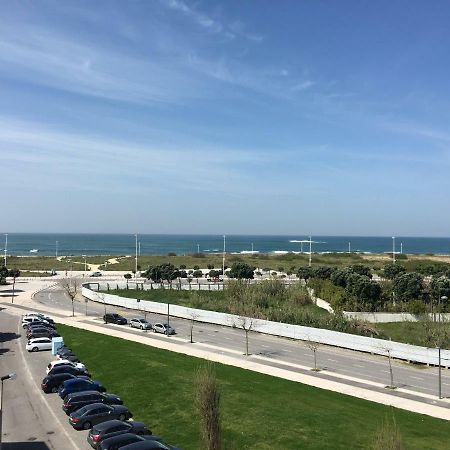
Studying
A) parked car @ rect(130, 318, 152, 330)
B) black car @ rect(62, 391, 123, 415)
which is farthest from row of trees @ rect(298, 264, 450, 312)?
black car @ rect(62, 391, 123, 415)

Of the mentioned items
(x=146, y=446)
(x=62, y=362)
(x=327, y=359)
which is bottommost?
(x=327, y=359)

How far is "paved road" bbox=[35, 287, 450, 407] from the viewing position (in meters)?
36.2

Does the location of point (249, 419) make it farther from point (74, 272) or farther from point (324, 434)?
point (74, 272)

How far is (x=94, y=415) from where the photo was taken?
23875 mm

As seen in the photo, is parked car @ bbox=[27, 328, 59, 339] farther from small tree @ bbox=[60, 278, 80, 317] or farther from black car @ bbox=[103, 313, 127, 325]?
small tree @ bbox=[60, 278, 80, 317]

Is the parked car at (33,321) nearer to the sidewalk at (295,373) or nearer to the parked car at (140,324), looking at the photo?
the sidewalk at (295,373)

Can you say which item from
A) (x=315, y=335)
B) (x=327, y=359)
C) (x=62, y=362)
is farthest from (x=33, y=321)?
(x=327, y=359)

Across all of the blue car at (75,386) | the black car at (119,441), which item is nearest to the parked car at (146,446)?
the black car at (119,441)

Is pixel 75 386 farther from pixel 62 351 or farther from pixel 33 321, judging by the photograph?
pixel 33 321

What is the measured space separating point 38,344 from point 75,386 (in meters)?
14.6

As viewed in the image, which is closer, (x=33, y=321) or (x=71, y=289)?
(x=33, y=321)

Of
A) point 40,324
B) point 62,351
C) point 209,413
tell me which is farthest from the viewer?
→ point 40,324

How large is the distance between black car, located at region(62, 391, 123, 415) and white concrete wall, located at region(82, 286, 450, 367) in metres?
24.4

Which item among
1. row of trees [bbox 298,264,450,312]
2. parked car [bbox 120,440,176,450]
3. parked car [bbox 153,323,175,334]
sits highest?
row of trees [bbox 298,264,450,312]
